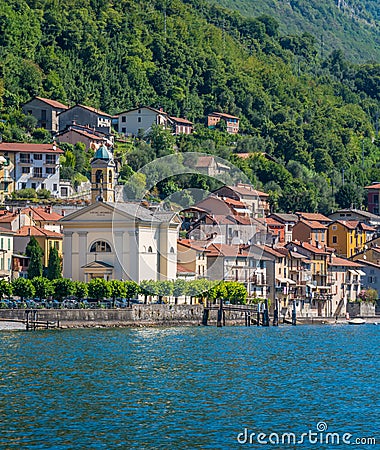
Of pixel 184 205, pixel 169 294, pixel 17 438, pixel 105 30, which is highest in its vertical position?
pixel 105 30

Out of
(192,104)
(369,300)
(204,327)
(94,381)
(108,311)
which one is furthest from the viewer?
(192,104)

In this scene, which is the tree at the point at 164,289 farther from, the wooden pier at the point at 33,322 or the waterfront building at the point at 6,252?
the wooden pier at the point at 33,322

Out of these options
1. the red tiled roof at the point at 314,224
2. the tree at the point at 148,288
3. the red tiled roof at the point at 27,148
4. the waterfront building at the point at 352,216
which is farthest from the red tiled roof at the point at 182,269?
the waterfront building at the point at 352,216

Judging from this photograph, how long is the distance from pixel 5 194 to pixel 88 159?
1528 centimetres

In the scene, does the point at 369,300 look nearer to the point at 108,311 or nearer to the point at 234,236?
the point at 234,236

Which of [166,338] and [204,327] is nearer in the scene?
[166,338]

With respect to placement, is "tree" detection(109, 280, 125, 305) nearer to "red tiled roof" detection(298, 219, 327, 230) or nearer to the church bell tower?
Answer: the church bell tower

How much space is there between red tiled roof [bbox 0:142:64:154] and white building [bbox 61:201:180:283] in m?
27.9

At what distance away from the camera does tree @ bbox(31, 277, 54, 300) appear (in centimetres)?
8600

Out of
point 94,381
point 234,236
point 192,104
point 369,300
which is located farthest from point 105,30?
point 94,381

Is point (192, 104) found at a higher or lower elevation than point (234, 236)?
higher

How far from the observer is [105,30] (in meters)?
184

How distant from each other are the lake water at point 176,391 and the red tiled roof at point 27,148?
52.6m

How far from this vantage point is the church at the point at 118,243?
99000 millimetres
